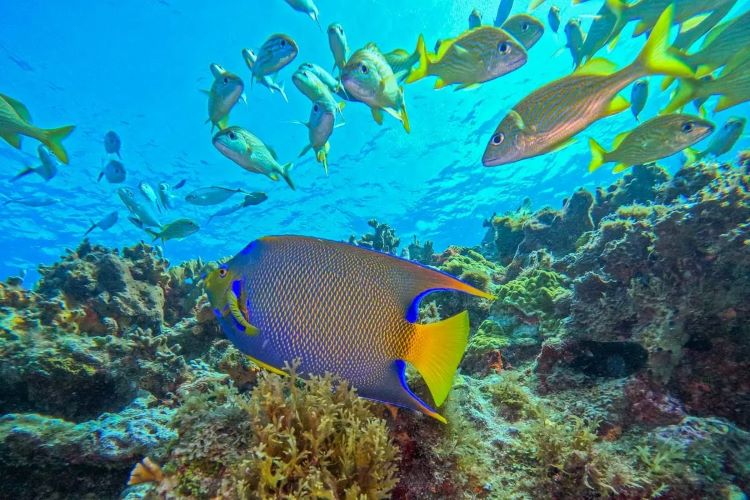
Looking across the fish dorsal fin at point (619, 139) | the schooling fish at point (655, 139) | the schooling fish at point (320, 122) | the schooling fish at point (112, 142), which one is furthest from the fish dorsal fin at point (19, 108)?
the fish dorsal fin at point (619, 139)

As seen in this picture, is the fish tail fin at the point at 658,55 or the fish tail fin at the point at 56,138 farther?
the fish tail fin at the point at 56,138

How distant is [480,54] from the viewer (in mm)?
3445

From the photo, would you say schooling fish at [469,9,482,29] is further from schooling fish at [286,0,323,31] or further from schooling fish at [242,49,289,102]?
schooling fish at [242,49,289,102]

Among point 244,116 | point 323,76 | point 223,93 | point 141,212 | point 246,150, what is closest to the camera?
point 246,150

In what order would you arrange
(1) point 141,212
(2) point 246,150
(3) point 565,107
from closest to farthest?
(3) point 565,107 < (2) point 246,150 < (1) point 141,212

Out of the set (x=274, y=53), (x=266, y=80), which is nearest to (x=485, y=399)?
(x=274, y=53)

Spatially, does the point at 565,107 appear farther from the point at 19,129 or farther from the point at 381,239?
the point at 381,239

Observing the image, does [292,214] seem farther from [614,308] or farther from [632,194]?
[614,308]

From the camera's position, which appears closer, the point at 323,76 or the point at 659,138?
the point at 659,138

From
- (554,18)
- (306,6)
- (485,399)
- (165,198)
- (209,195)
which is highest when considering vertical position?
(554,18)

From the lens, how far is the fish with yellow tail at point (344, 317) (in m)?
1.41

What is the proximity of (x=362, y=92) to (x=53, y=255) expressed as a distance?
48641mm

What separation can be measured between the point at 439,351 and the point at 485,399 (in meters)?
1.62

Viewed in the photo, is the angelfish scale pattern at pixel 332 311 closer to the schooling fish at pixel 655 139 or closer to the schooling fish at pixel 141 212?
the schooling fish at pixel 655 139
